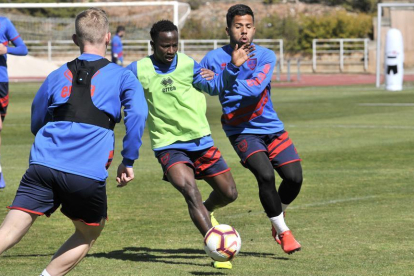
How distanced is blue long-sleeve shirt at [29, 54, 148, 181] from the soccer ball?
118 centimetres

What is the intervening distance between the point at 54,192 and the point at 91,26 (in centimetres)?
105

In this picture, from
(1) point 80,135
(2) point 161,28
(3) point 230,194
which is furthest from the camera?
(3) point 230,194

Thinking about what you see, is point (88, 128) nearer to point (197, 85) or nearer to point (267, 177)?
point (197, 85)

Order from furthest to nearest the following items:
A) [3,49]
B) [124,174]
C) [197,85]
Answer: [3,49] < [197,85] < [124,174]

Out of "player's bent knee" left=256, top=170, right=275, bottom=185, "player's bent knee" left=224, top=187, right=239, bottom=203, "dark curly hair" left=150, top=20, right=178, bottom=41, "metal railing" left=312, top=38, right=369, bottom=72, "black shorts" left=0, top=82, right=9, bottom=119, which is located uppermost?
"dark curly hair" left=150, top=20, right=178, bottom=41

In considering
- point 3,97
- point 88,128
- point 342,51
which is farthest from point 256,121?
point 342,51

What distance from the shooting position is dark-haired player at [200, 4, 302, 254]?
7586mm

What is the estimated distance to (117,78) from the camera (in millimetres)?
5680

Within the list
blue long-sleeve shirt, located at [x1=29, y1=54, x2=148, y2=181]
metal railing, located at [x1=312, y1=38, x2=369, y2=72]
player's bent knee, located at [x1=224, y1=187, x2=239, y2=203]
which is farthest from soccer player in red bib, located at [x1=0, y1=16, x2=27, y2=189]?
metal railing, located at [x1=312, y1=38, x2=369, y2=72]

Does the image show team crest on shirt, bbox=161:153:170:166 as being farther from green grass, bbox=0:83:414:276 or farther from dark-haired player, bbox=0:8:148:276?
dark-haired player, bbox=0:8:148:276

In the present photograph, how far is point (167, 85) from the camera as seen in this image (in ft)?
24.3

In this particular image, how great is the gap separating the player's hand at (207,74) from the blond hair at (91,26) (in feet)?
5.79

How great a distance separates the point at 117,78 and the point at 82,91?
0.24 meters

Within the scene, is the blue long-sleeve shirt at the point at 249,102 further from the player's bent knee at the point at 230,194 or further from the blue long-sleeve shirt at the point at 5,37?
the blue long-sleeve shirt at the point at 5,37
